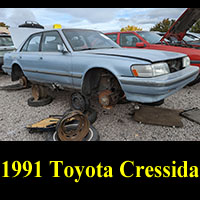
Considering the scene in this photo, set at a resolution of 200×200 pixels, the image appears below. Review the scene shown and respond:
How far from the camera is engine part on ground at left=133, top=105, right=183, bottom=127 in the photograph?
113 inches

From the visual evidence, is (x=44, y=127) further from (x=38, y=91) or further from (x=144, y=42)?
(x=144, y=42)

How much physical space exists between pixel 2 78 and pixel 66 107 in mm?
4605

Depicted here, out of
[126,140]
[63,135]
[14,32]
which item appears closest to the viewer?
[63,135]

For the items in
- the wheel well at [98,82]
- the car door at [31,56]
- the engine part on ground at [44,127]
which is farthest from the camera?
the car door at [31,56]

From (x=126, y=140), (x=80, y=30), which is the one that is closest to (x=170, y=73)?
(x=126, y=140)

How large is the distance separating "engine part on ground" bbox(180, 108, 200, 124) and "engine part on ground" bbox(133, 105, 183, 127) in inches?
4.8

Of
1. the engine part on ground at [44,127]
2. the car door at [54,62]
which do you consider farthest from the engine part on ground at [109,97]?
the engine part on ground at [44,127]

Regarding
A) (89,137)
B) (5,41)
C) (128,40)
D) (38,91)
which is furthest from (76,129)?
(5,41)

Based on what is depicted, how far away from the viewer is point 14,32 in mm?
5457

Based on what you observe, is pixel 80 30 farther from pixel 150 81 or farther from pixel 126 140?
pixel 126 140

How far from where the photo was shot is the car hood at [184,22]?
13.5 feet

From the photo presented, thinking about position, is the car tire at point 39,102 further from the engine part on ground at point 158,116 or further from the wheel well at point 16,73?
the engine part on ground at point 158,116

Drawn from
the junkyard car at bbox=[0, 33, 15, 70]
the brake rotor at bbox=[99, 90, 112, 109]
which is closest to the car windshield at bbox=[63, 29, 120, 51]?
the brake rotor at bbox=[99, 90, 112, 109]

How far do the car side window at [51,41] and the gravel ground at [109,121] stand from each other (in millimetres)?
1233
